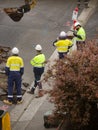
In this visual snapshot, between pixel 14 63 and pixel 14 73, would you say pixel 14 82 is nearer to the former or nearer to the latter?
pixel 14 73

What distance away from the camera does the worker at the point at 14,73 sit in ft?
45.3

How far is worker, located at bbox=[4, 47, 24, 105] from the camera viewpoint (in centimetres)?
1382

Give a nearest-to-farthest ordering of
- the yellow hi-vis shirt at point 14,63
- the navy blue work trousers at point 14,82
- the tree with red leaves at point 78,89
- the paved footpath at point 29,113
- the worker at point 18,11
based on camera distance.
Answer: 1. the tree with red leaves at point 78,89
2. the paved footpath at point 29,113
3. the yellow hi-vis shirt at point 14,63
4. the navy blue work trousers at point 14,82
5. the worker at point 18,11

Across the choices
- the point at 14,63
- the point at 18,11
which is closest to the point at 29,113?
the point at 14,63

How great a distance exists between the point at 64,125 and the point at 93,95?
1.32m

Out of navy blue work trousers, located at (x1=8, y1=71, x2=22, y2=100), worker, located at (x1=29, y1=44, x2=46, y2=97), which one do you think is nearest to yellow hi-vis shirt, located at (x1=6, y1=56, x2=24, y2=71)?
navy blue work trousers, located at (x1=8, y1=71, x2=22, y2=100)

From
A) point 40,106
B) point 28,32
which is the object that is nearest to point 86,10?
point 28,32

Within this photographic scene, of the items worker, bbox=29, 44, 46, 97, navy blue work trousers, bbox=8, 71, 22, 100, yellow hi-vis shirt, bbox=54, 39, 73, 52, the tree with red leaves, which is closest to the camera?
the tree with red leaves

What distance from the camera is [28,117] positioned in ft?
43.7

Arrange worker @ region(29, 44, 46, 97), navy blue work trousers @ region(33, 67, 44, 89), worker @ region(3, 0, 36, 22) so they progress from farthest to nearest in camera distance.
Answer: worker @ region(3, 0, 36, 22) → navy blue work trousers @ region(33, 67, 44, 89) → worker @ region(29, 44, 46, 97)

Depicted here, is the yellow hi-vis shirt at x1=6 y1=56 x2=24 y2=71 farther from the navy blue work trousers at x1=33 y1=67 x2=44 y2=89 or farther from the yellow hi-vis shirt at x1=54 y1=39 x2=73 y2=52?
the yellow hi-vis shirt at x1=54 y1=39 x2=73 y2=52

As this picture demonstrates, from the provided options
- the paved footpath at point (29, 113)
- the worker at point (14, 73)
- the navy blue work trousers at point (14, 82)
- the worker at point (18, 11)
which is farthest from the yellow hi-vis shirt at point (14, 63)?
the worker at point (18, 11)

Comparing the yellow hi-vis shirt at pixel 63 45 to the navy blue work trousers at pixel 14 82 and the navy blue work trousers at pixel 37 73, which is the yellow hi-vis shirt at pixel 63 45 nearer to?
the navy blue work trousers at pixel 37 73

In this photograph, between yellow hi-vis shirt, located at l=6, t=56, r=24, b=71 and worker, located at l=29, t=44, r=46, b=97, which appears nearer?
yellow hi-vis shirt, located at l=6, t=56, r=24, b=71
